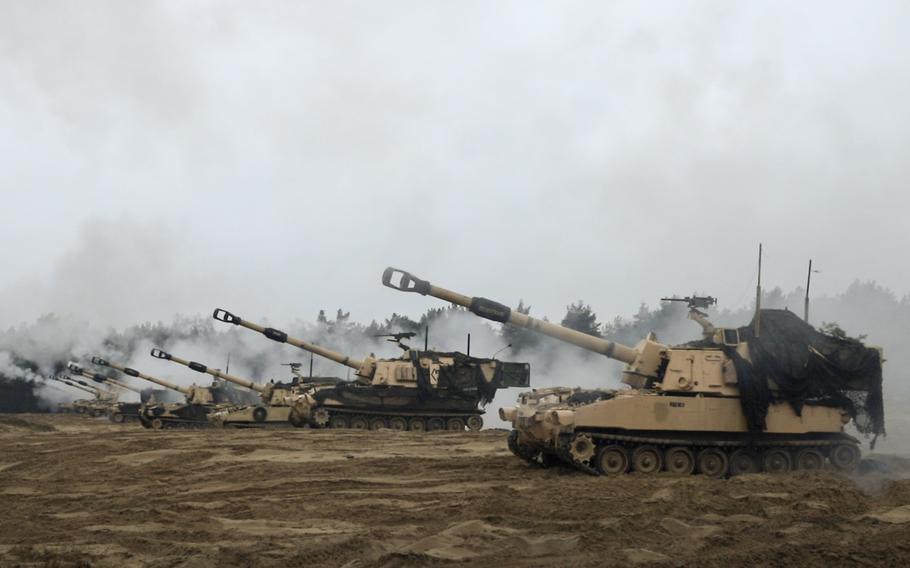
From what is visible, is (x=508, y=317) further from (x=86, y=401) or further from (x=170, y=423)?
(x=86, y=401)

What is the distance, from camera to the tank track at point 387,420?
27.8 meters

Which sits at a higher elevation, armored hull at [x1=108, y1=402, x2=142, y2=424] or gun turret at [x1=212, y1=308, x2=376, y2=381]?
gun turret at [x1=212, y1=308, x2=376, y2=381]

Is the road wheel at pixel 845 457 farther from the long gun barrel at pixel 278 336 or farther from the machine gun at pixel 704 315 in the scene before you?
the long gun barrel at pixel 278 336

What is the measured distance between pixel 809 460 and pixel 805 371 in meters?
1.58

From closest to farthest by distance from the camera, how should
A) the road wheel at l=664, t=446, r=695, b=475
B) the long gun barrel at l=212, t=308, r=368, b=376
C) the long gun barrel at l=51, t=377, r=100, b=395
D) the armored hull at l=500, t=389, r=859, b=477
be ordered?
the armored hull at l=500, t=389, r=859, b=477 < the road wheel at l=664, t=446, r=695, b=475 < the long gun barrel at l=212, t=308, r=368, b=376 < the long gun barrel at l=51, t=377, r=100, b=395

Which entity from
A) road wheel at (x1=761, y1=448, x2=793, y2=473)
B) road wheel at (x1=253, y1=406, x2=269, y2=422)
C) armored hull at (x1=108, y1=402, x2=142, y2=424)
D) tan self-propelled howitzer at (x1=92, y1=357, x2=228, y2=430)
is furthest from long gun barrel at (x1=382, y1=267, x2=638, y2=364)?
armored hull at (x1=108, y1=402, x2=142, y2=424)

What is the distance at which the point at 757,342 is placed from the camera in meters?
14.8

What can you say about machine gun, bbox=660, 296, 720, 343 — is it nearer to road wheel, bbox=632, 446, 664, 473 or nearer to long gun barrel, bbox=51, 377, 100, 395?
road wheel, bbox=632, 446, 664, 473

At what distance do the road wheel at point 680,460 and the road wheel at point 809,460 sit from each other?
1.94 meters

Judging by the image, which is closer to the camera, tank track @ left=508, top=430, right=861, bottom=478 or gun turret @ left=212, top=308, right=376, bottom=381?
tank track @ left=508, top=430, right=861, bottom=478

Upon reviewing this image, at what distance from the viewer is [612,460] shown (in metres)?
14.1

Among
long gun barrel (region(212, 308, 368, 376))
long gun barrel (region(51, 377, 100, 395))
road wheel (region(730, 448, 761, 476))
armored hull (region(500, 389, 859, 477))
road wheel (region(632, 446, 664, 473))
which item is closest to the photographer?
armored hull (region(500, 389, 859, 477))

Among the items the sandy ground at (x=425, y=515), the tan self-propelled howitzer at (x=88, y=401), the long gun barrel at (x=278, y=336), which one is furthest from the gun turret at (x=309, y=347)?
the tan self-propelled howitzer at (x=88, y=401)

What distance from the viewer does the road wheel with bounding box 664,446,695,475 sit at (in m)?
14.3
